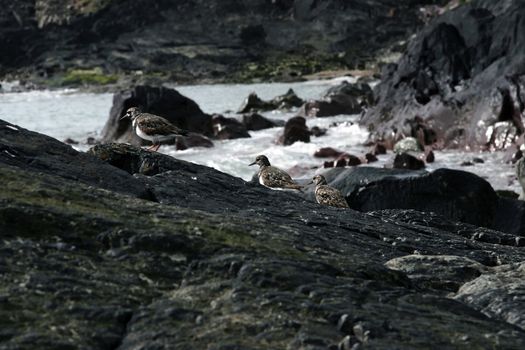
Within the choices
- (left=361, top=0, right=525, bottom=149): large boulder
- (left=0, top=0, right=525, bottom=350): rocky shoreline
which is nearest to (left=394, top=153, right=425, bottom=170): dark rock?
(left=361, top=0, right=525, bottom=149): large boulder

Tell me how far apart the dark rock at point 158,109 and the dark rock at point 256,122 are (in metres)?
3.28

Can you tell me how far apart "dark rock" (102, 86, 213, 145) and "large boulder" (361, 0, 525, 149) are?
362 inches

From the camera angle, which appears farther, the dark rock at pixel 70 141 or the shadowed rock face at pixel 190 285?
the dark rock at pixel 70 141

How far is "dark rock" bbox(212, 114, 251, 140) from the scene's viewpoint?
1628 inches

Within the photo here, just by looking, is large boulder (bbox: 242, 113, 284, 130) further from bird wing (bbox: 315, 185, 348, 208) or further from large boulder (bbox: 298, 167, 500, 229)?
bird wing (bbox: 315, 185, 348, 208)

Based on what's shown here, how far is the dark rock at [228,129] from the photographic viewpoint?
136 ft

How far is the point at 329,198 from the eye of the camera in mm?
13156

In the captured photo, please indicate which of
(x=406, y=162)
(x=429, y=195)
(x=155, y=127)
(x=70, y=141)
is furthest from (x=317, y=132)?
(x=155, y=127)

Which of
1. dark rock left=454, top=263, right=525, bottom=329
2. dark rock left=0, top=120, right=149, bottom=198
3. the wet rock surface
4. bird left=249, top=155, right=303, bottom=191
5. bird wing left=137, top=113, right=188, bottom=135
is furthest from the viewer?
the wet rock surface

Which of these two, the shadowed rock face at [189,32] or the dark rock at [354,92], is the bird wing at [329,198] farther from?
the shadowed rock face at [189,32]

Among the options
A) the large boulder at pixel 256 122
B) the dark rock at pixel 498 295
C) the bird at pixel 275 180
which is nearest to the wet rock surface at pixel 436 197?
the bird at pixel 275 180

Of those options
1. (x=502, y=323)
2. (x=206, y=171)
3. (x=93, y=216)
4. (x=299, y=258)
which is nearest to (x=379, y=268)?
(x=299, y=258)

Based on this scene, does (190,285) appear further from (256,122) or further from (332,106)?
(332,106)

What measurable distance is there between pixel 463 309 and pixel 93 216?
2.55m
